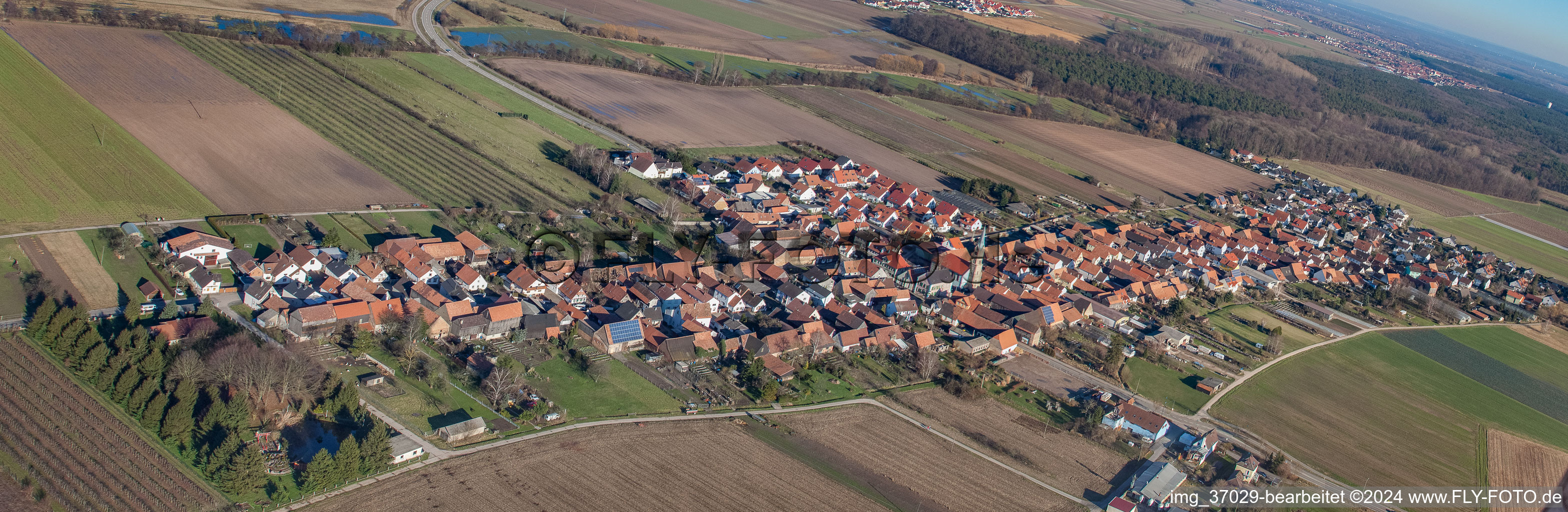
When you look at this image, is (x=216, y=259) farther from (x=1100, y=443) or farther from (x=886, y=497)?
(x=1100, y=443)

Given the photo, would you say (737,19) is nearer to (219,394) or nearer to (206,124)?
(206,124)

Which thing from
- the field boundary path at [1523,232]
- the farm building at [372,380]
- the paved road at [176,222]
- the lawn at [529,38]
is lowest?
the farm building at [372,380]

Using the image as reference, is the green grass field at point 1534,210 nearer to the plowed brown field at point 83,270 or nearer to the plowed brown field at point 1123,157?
the plowed brown field at point 1123,157

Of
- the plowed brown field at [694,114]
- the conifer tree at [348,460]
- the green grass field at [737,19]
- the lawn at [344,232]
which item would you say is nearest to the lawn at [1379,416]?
the plowed brown field at [694,114]

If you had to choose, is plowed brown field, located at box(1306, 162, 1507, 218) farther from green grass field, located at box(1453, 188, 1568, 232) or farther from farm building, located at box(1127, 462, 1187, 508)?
farm building, located at box(1127, 462, 1187, 508)

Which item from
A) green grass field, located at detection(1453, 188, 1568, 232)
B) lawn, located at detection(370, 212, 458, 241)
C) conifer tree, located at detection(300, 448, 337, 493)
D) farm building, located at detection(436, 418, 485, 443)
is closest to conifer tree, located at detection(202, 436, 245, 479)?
conifer tree, located at detection(300, 448, 337, 493)

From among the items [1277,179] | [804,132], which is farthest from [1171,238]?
[1277,179]

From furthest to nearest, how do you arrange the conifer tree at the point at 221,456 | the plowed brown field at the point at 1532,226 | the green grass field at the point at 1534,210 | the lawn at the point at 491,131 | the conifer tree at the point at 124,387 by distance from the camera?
1. the green grass field at the point at 1534,210
2. the plowed brown field at the point at 1532,226
3. the lawn at the point at 491,131
4. the conifer tree at the point at 124,387
5. the conifer tree at the point at 221,456
